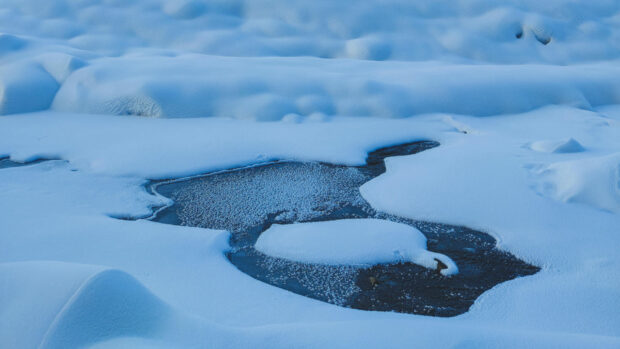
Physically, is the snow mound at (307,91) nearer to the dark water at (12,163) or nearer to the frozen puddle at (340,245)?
the dark water at (12,163)

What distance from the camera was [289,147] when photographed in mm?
4191

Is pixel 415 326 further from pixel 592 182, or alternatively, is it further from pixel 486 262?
pixel 592 182

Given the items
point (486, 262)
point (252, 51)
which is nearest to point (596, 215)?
point (486, 262)

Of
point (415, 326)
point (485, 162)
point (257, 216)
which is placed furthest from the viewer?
point (485, 162)

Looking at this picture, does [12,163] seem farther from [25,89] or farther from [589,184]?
[589,184]

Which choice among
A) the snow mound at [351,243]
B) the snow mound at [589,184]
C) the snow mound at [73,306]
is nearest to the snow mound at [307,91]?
the snow mound at [589,184]

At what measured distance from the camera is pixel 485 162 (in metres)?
3.63

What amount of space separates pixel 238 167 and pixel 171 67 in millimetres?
2241

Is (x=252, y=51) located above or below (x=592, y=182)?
above

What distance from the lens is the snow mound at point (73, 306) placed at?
4.67ft

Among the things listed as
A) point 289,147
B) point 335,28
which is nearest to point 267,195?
point 289,147

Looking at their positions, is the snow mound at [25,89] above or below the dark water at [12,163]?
above

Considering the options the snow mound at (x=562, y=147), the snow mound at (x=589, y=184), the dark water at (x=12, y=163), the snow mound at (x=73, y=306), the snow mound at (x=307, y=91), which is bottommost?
the snow mound at (x=73, y=306)

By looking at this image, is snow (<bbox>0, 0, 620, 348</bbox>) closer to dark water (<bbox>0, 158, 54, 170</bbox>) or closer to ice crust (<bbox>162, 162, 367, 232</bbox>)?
dark water (<bbox>0, 158, 54, 170</bbox>)
